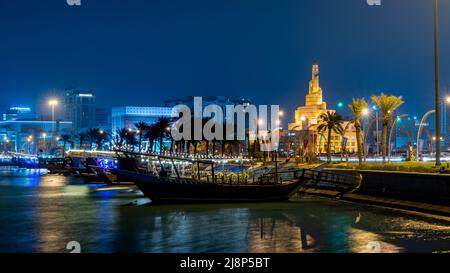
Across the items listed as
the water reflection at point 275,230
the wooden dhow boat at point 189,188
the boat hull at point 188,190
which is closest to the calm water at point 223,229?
the water reflection at point 275,230

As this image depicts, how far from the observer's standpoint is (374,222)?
1232 inches

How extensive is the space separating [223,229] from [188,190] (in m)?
14.2

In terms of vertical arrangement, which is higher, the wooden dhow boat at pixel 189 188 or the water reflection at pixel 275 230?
the wooden dhow boat at pixel 189 188

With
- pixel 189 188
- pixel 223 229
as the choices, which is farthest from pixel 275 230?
pixel 189 188

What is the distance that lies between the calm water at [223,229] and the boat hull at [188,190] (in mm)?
1683

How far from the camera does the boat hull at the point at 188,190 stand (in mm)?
44062

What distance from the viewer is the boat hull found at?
44.1 metres

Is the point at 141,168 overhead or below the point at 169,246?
overhead

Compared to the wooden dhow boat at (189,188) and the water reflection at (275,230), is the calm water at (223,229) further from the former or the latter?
the wooden dhow boat at (189,188)

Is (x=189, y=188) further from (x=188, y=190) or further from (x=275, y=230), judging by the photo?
(x=275, y=230)

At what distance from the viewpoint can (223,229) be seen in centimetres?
3036
